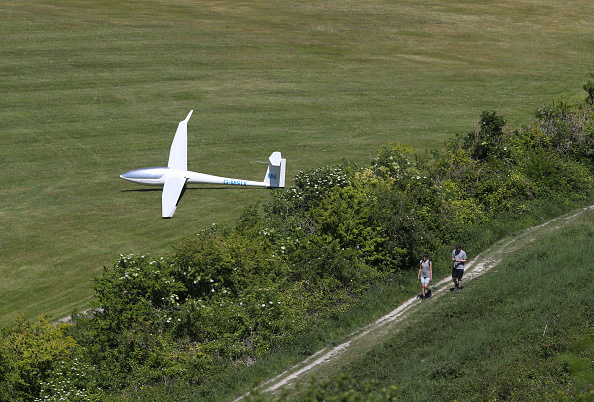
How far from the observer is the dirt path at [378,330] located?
20750mm

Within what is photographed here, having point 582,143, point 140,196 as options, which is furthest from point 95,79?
point 582,143

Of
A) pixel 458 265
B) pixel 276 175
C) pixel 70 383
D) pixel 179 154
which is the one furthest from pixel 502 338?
pixel 179 154

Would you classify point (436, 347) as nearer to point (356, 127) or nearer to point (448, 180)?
point (448, 180)

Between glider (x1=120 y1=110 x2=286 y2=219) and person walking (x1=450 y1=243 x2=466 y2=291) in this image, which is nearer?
person walking (x1=450 y1=243 x2=466 y2=291)

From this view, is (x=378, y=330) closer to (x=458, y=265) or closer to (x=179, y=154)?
(x=458, y=265)

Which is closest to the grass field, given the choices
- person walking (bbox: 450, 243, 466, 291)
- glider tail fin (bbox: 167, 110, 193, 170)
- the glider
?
the glider

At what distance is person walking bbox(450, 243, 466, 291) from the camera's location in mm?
23938

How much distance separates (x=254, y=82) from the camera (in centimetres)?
6153

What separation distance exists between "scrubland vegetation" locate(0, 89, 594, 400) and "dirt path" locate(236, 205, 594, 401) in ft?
2.00

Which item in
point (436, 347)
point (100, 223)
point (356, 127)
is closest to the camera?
point (436, 347)

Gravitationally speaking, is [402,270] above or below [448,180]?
below

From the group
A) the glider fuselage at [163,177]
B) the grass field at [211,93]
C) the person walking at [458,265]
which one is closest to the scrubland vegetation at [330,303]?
the person walking at [458,265]

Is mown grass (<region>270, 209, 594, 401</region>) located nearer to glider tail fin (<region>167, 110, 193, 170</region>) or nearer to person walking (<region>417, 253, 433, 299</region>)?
person walking (<region>417, 253, 433, 299</region>)

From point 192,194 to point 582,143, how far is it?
23389 mm
